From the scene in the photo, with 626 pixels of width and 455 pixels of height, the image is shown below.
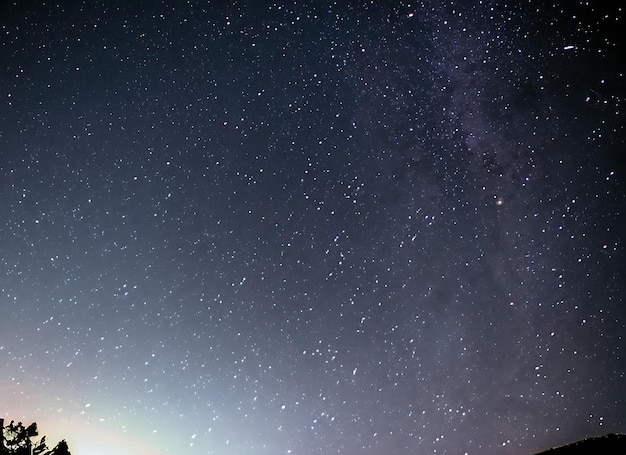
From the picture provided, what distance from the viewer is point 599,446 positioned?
6051 mm

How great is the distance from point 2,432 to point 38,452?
2.88ft

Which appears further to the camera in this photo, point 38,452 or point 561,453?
point 38,452

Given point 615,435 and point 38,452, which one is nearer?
point 615,435

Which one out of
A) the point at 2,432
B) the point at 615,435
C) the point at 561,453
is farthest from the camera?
the point at 2,432

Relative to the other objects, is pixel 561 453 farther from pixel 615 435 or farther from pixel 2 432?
pixel 2 432

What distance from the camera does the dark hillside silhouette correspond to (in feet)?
19.1

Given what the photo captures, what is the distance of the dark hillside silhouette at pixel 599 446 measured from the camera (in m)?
5.83

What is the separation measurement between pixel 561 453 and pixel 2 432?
1104 cm

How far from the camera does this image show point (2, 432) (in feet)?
29.1

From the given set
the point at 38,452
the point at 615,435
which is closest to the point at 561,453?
the point at 615,435

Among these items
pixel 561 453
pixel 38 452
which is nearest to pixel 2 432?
pixel 38 452

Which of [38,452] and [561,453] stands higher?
[38,452]

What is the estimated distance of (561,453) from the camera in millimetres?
6512

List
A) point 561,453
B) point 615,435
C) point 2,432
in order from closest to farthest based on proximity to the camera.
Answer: point 615,435 < point 561,453 < point 2,432
